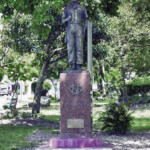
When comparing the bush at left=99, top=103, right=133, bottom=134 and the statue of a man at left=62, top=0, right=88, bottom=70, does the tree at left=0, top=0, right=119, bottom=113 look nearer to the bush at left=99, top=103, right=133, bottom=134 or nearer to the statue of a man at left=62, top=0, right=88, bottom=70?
the statue of a man at left=62, top=0, right=88, bottom=70

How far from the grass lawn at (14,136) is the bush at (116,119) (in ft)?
9.43

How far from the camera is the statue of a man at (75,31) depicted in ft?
31.4

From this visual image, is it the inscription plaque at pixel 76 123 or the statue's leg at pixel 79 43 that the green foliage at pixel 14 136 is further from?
the statue's leg at pixel 79 43

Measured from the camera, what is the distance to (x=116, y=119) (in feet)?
39.3

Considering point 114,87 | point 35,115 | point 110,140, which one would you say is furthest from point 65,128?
point 114,87

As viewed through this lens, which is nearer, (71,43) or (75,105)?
(75,105)

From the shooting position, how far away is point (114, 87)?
19.5 m

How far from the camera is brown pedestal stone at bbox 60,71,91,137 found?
8961 mm

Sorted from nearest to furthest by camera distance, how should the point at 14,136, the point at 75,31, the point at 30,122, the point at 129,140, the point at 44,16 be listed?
1. the point at 44,16
2. the point at 75,31
3. the point at 129,140
4. the point at 14,136
5. the point at 30,122

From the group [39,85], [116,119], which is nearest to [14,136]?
[116,119]

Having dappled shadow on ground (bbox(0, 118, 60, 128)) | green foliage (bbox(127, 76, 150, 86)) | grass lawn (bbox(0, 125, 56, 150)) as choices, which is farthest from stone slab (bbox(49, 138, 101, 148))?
green foliage (bbox(127, 76, 150, 86))

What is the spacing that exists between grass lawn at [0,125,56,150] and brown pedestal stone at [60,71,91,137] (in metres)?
1.66

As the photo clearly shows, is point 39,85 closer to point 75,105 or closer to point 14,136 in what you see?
point 14,136

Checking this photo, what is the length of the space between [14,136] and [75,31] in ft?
15.0
